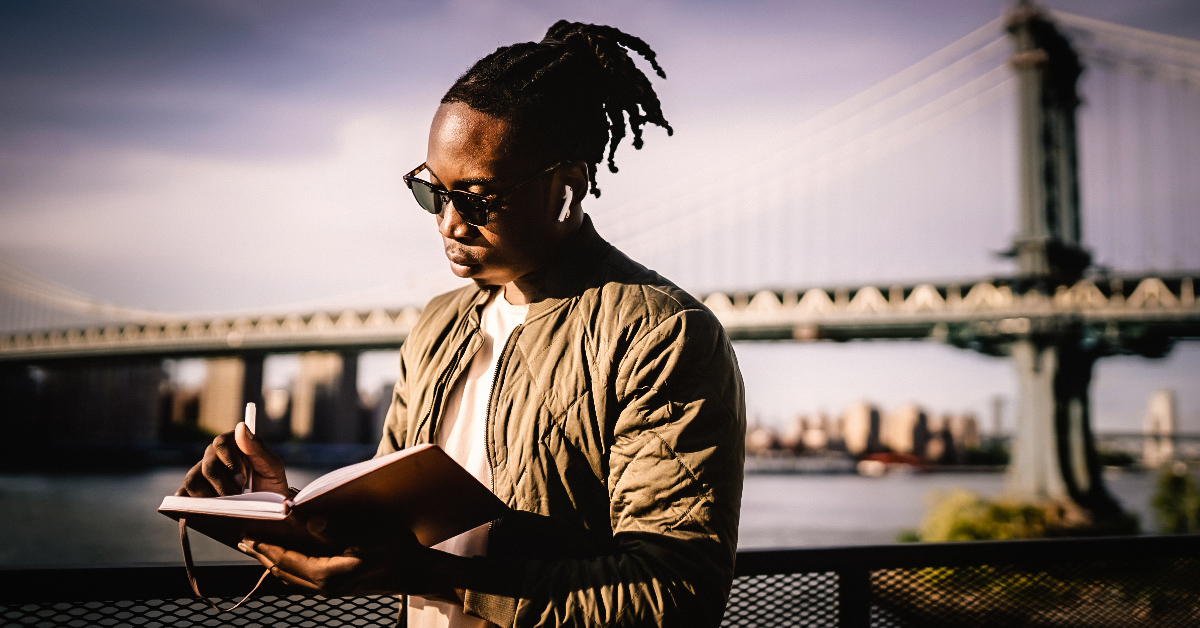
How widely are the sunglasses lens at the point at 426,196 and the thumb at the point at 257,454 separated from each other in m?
0.38

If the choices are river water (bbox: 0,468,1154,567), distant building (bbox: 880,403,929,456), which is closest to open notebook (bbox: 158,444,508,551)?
river water (bbox: 0,468,1154,567)

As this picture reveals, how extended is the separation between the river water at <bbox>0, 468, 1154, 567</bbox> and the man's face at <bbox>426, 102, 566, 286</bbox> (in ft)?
26.5

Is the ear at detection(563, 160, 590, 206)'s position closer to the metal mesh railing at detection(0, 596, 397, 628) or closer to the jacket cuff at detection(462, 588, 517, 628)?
the jacket cuff at detection(462, 588, 517, 628)

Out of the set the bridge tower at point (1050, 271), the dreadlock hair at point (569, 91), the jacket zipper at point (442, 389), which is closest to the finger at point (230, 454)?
the jacket zipper at point (442, 389)

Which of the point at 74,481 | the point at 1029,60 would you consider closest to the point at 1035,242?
the point at 1029,60

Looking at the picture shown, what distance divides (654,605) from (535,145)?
0.58 m

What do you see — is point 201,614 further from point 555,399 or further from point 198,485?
point 555,399

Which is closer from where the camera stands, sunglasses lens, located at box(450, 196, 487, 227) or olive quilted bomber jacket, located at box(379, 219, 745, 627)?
olive quilted bomber jacket, located at box(379, 219, 745, 627)

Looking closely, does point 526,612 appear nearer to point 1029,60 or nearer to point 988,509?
point 988,509

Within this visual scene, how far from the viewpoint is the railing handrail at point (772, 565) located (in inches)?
51.7

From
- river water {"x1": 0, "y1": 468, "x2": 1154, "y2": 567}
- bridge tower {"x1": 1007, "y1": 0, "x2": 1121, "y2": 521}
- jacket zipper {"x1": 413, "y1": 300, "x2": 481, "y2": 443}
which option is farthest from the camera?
river water {"x1": 0, "y1": 468, "x2": 1154, "y2": 567}

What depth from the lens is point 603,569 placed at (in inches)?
39.2

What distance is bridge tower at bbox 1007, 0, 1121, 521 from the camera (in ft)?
39.6

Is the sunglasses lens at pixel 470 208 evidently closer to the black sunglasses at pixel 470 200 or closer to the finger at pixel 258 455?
the black sunglasses at pixel 470 200
